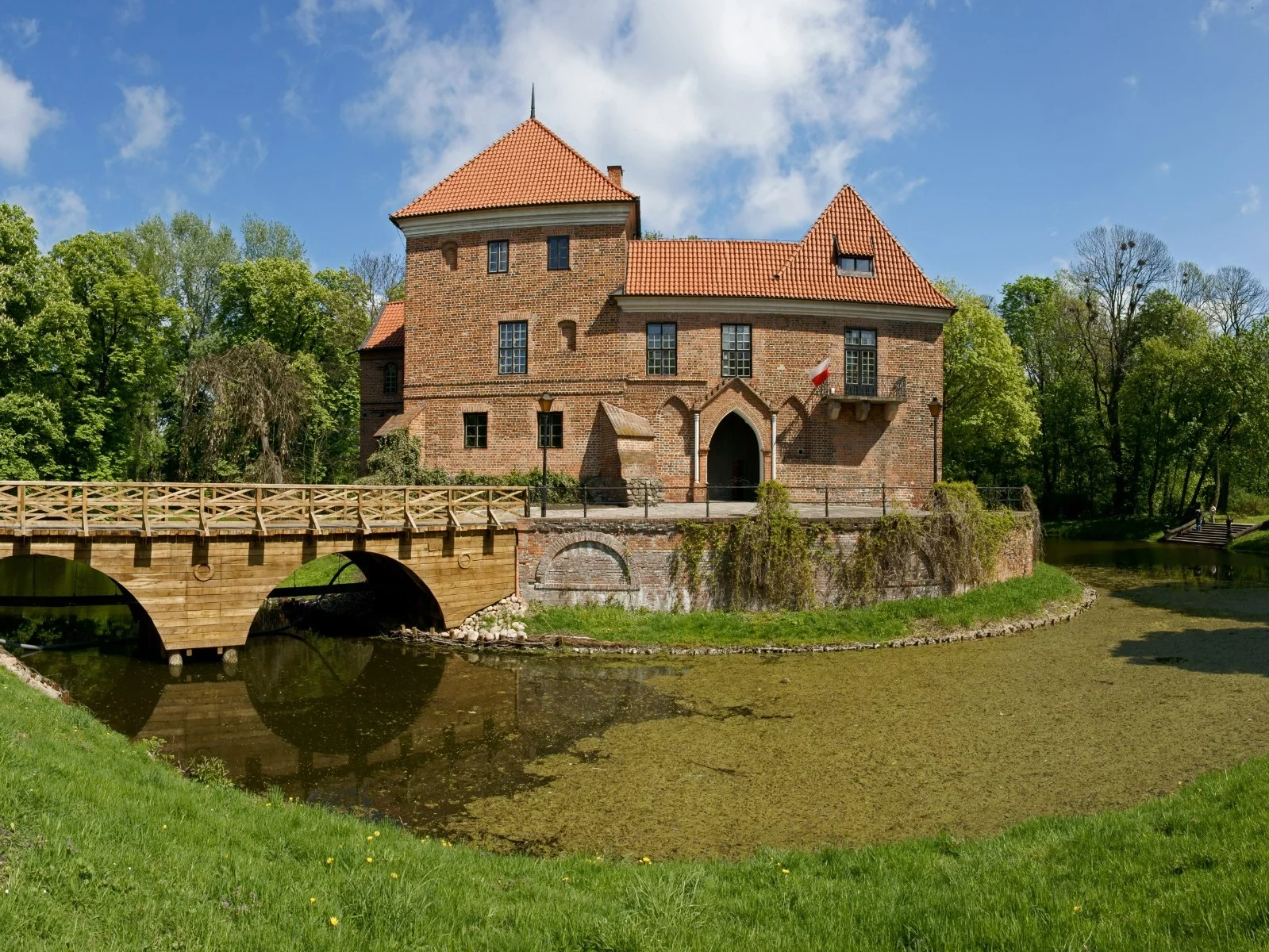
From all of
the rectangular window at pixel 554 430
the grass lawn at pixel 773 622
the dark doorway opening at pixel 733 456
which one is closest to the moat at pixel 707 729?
the grass lawn at pixel 773 622

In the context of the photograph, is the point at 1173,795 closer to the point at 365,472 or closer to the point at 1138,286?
the point at 365,472

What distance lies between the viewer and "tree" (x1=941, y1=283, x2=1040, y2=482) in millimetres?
35969

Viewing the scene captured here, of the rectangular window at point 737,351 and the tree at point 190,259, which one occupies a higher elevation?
the tree at point 190,259

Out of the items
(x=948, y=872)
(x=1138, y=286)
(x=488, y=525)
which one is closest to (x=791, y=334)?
(x=488, y=525)

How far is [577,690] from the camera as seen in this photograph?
581 inches

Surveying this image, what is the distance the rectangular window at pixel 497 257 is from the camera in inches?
1056

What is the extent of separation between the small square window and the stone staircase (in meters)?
32.6

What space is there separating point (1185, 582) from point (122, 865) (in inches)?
1162

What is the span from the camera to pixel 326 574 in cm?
2561

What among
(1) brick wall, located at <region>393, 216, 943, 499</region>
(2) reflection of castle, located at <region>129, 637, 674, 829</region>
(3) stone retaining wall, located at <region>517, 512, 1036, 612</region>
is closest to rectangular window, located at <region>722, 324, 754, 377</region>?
(1) brick wall, located at <region>393, 216, 943, 499</region>

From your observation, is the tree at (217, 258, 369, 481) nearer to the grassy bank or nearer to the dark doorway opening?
the dark doorway opening

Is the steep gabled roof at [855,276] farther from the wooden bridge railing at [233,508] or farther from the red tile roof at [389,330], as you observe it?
the red tile roof at [389,330]

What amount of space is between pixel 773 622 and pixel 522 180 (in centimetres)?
1685

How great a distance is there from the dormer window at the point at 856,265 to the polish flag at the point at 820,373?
3313 millimetres
